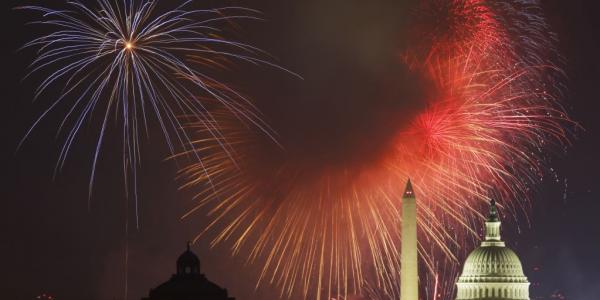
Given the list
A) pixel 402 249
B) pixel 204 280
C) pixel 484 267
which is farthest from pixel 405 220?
pixel 484 267

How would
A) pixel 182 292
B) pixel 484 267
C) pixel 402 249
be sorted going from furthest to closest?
pixel 484 267 → pixel 402 249 → pixel 182 292

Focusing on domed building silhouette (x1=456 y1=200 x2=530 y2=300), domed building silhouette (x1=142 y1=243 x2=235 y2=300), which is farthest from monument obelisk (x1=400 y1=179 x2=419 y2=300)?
domed building silhouette (x1=456 y1=200 x2=530 y2=300)

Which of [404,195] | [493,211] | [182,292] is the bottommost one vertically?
[182,292]

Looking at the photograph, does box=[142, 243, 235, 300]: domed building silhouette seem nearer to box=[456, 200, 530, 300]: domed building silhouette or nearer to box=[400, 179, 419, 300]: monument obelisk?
box=[400, 179, 419, 300]: monument obelisk

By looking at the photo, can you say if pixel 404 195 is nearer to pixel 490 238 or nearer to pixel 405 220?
pixel 405 220

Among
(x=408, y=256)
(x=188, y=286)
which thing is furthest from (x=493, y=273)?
(x=188, y=286)

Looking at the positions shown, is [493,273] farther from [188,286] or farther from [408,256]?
[188,286]

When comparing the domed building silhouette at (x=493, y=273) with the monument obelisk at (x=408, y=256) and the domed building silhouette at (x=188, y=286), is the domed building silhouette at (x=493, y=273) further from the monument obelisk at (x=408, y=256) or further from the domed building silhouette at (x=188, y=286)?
the domed building silhouette at (x=188, y=286)
